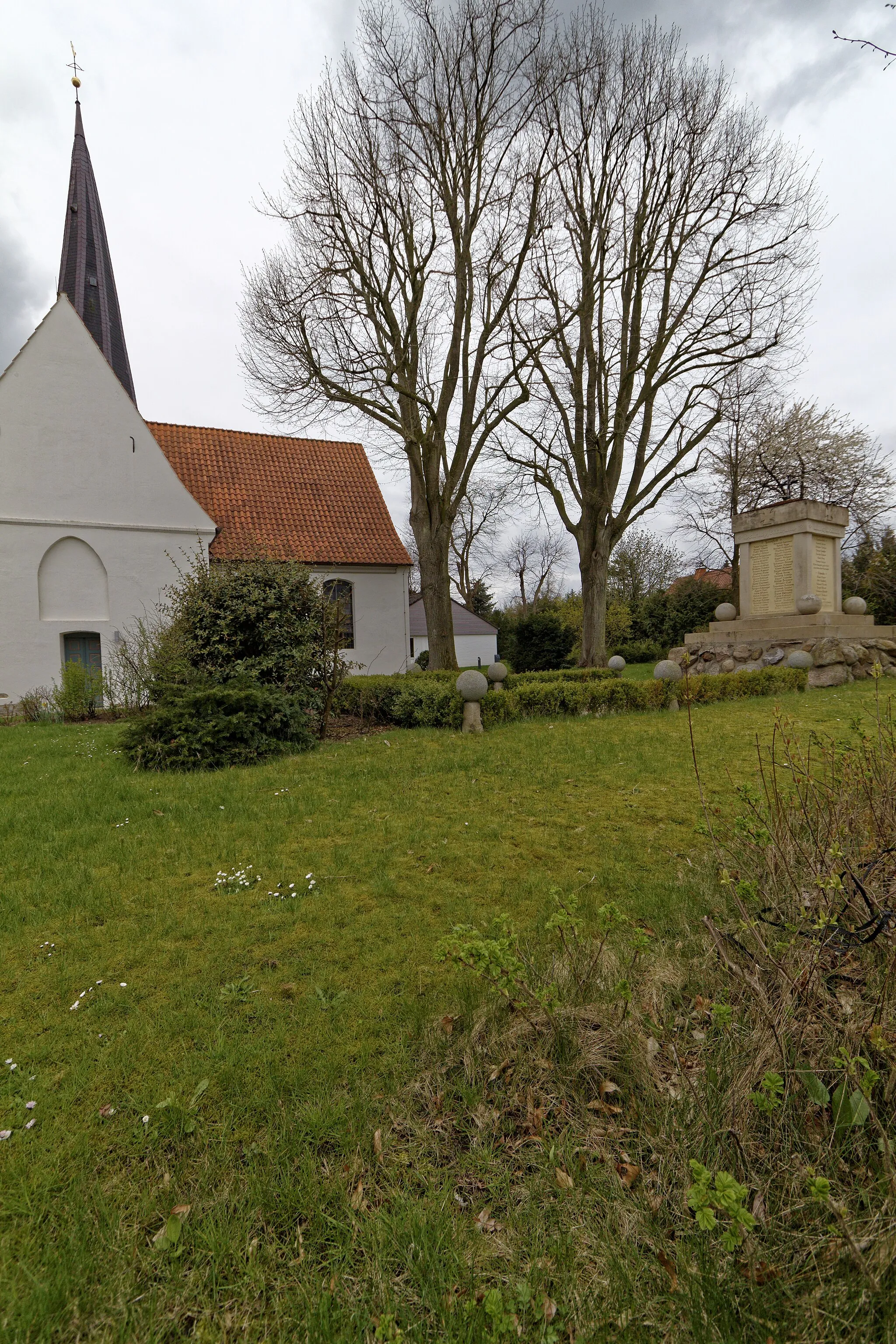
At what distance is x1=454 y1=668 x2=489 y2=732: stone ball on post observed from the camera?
8898mm

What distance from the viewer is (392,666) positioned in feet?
63.8

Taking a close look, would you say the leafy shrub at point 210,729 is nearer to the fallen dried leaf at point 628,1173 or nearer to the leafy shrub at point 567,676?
the leafy shrub at point 567,676

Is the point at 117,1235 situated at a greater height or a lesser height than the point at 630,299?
lesser

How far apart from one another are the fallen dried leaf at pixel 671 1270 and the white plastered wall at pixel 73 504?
51.6 ft

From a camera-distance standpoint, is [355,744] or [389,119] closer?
[355,744]

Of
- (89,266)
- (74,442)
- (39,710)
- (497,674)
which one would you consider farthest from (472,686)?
(89,266)

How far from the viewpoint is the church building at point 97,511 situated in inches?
605

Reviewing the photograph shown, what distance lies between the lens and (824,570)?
15.1 metres

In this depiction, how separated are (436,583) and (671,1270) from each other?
13.0 metres

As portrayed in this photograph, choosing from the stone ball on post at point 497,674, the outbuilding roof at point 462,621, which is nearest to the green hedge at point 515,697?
the stone ball on post at point 497,674

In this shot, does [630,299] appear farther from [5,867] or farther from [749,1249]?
[749,1249]

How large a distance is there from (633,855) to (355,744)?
15.8 ft

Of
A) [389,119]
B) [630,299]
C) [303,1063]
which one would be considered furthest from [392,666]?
[303,1063]

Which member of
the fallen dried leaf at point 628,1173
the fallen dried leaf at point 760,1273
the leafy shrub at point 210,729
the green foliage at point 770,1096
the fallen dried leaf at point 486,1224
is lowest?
the fallen dried leaf at point 486,1224
